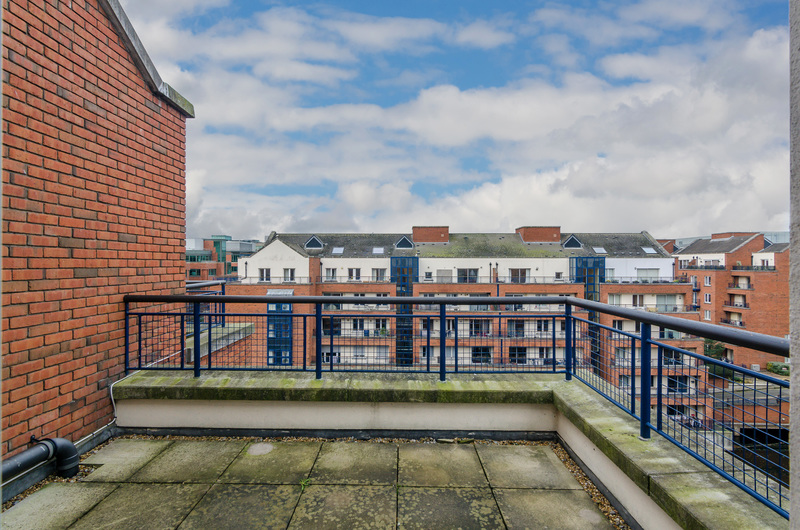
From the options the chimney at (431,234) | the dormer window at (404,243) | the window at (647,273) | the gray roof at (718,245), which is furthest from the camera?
the gray roof at (718,245)

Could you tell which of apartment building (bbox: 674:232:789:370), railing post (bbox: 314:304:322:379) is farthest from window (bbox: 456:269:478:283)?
railing post (bbox: 314:304:322:379)

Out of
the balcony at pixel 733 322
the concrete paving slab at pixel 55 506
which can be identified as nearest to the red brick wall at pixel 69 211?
the concrete paving slab at pixel 55 506

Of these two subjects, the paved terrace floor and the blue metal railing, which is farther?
the paved terrace floor

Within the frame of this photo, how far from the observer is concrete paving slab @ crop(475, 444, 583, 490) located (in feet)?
9.87

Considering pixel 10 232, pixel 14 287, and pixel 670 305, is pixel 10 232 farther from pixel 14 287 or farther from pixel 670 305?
pixel 670 305

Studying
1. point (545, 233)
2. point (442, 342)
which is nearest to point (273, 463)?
point (442, 342)

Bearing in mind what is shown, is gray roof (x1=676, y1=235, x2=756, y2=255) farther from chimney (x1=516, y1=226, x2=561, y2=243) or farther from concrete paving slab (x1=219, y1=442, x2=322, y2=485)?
concrete paving slab (x1=219, y1=442, x2=322, y2=485)

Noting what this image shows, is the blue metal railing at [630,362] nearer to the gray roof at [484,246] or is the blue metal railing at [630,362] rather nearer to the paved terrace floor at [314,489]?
the paved terrace floor at [314,489]

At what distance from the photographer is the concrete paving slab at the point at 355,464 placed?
3.00m

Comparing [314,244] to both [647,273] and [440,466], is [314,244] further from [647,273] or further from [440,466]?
[440,466]

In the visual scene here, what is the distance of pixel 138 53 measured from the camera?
402cm

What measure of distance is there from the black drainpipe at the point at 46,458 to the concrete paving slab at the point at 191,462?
52 centimetres

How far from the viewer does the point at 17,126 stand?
2861 millimetres

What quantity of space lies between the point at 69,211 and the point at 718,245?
218ft
